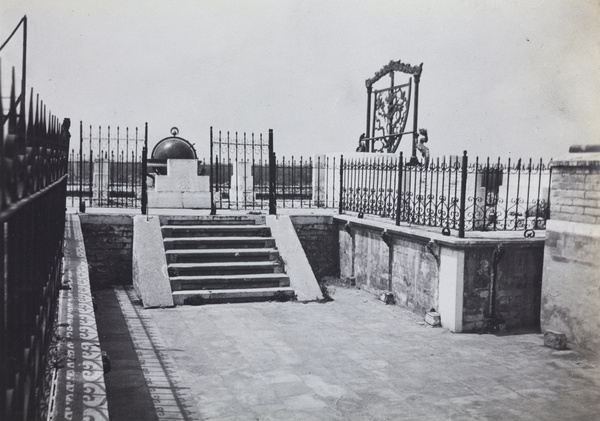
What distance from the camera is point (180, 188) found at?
17594 mm

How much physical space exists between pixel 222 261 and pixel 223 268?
391 millimetres

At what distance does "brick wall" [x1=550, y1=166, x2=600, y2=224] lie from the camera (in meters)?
8.59

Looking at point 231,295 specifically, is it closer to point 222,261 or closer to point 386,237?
point 222,261

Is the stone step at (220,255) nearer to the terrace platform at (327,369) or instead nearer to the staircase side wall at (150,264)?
the staircase side wall at (150,264)

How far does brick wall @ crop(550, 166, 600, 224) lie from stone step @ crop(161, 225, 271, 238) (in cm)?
Result: 656

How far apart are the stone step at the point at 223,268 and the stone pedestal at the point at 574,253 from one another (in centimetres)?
554

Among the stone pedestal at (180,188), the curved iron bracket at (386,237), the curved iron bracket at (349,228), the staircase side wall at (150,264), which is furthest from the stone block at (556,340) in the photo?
the stone pedestal at (180,188)

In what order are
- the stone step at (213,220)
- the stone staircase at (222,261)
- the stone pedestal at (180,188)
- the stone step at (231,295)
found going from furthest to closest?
the stone pedestal at (180,188) < the stone step at (213,220) < the stone staircase at (222,261) < the stone step at (231,295)

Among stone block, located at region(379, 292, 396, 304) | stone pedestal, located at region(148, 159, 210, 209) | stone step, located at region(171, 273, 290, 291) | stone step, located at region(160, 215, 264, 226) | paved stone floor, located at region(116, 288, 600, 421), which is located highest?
stone pedestal, located at region(148, 159, 210, 209)

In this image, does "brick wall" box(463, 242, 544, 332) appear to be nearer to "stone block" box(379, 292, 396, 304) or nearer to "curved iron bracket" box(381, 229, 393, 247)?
"stone block" box(379, 292, 396, 304)

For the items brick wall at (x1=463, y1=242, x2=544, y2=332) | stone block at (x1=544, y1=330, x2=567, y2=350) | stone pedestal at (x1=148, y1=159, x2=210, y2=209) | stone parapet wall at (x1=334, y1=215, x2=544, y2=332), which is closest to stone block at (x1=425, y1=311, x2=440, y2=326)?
stone parapet wall at (x1=334, y1=215, x2=544, y2=332)

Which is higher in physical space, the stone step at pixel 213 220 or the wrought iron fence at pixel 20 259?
the wrought iron fence at pixel 20 259

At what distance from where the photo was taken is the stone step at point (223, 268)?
39.1 ft

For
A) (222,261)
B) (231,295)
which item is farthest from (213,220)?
(231,295)
